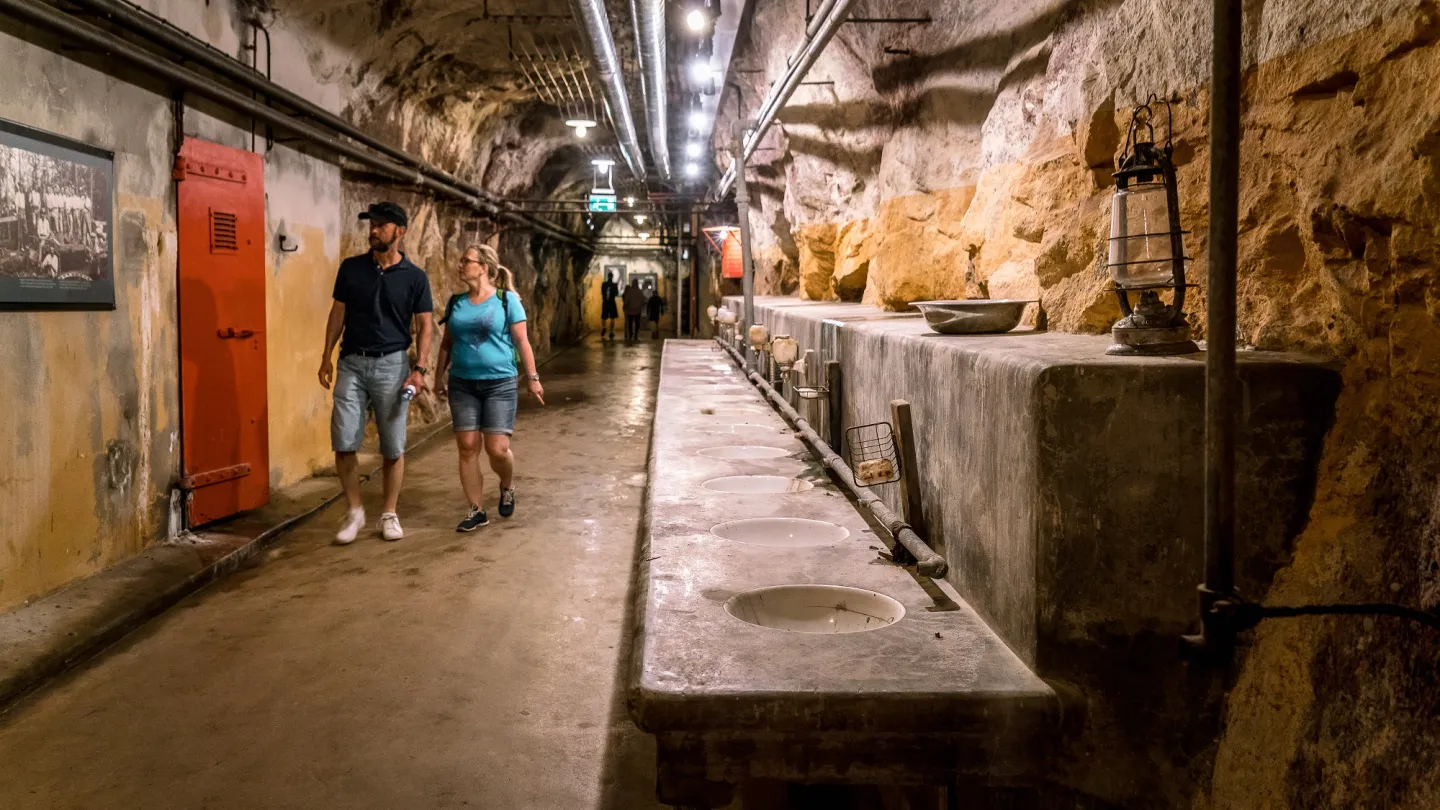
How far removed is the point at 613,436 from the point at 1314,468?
832 cm

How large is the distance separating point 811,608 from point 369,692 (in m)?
1.83

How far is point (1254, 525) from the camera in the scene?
2.43 meters

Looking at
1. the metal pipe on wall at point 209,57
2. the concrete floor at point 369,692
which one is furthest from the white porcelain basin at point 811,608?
the metal pipe on wall at point 209,57

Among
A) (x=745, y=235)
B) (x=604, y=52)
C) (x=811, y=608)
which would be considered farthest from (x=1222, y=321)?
(x=604, y=52)

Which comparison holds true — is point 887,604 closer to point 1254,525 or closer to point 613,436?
point 1254,525

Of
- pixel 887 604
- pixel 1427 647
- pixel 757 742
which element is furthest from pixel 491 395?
pixel 1427 647

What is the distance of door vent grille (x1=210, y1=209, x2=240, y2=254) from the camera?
19.8 ft

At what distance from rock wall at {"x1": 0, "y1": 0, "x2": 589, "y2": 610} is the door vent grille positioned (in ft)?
1.33

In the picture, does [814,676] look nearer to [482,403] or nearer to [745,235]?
[482,403]

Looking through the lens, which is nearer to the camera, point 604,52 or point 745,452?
point 745,452

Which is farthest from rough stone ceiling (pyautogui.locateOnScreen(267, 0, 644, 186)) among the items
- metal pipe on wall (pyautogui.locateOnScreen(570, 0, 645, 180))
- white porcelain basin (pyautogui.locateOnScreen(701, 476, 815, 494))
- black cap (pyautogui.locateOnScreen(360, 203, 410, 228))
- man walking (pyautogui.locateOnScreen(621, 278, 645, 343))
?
man walking (pyautogui.locateOnScreen(621, 278, 645, 343))

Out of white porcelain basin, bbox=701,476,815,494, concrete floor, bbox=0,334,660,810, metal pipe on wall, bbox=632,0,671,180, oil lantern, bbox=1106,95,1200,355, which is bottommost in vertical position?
concrete floor, bbox=0,334,660,810

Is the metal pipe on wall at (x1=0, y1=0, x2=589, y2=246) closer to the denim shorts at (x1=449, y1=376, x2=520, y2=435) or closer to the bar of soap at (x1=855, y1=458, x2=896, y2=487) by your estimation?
the denim shorts at (x1=449, y1=376, x2=520, y2=435)

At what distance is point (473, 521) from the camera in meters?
6.23
